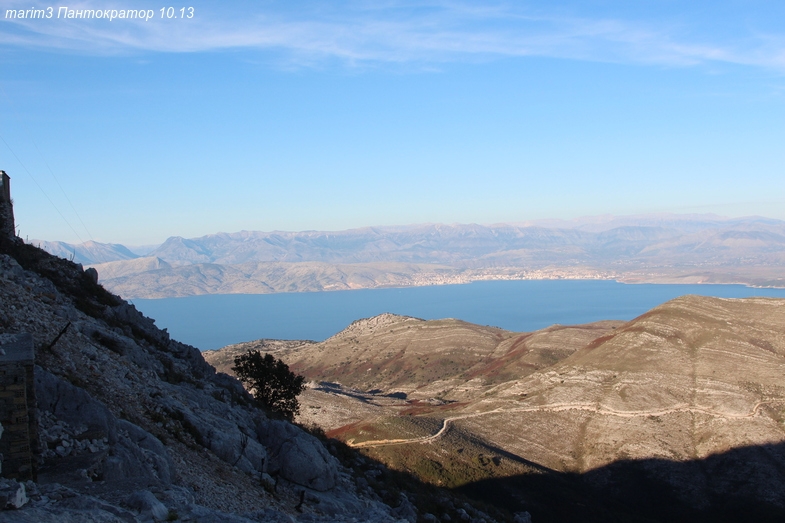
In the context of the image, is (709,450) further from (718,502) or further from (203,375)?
(203,375)

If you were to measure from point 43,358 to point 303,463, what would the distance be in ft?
26.9

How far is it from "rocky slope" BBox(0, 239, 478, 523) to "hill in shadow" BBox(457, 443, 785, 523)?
16532mm

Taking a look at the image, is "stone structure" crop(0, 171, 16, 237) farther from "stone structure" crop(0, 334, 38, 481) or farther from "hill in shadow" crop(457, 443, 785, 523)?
"hill in shadow" crop(457, 443, 785, 523)

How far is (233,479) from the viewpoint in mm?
15391

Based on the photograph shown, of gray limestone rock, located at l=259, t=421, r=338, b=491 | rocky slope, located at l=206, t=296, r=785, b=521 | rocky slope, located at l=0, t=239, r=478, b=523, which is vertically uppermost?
rocky slope, located at l=0, t=239, r=478, b=523

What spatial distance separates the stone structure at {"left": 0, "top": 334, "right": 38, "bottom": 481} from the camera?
10320 mm

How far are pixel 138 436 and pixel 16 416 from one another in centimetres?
363

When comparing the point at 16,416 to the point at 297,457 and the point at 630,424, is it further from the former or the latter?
the point at 630,424

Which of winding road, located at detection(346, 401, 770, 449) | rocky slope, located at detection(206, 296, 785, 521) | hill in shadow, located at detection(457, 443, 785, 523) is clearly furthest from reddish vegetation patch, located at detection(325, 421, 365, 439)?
hill in shadow, located at detection(457, 443, 785, 523)

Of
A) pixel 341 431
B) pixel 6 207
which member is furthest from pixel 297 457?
pixel 341 431

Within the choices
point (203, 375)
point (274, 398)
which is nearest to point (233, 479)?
point (203, 375)

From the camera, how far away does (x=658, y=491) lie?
40.4 meters

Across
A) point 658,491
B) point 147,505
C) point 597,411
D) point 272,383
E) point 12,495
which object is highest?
point 12,495

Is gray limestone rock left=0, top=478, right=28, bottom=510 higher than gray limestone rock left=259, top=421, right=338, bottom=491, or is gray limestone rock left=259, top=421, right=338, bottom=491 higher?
gray limestone rock left=0, top=478, right=28, bottom=510
